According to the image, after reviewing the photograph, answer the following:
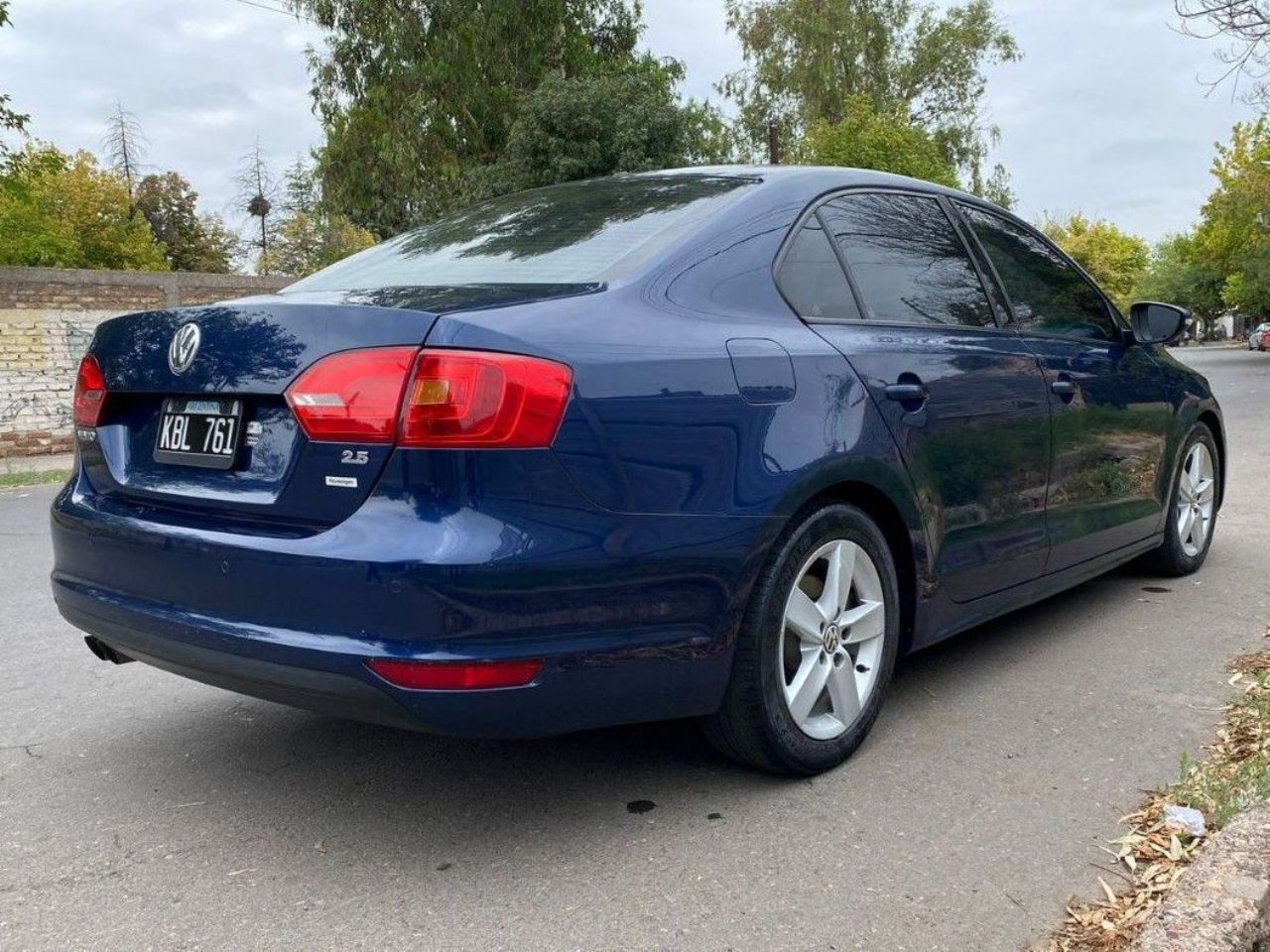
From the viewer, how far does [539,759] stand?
322cm

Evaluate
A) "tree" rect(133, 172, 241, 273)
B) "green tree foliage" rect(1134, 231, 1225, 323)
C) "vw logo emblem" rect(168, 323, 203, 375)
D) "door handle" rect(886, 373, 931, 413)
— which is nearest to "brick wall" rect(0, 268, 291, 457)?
"vw logo emblem" rect(168, 323, 203, 375)

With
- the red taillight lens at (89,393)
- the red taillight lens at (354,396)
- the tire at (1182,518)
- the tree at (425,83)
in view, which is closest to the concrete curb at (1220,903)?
the red taillight lens at (354,396)

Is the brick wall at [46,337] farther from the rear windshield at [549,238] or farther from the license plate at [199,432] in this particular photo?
the license plate at [199,432]

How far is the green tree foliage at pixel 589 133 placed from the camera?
73.0ft

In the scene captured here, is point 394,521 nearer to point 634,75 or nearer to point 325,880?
point 325,880

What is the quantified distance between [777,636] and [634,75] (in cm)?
2324

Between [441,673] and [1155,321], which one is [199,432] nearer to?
[441,673]

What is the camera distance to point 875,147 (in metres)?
30.3

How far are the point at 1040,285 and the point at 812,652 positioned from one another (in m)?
2.11

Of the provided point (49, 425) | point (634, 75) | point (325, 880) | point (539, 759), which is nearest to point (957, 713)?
point (539, 759)

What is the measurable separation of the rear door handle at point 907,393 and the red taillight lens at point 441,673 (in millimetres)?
1430

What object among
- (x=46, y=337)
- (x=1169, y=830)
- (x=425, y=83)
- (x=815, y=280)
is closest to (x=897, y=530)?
(x=815, y=280)

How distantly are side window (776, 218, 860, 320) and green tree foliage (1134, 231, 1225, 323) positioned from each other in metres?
51.8

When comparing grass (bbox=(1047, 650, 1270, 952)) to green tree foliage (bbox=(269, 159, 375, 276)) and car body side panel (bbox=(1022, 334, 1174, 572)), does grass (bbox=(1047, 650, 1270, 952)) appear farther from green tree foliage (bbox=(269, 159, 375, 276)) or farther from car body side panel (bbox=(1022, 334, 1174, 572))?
green tree foliage (bbox=(269, 159, 375, 276))
